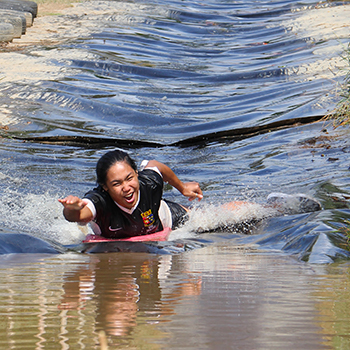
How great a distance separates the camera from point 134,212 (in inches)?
194

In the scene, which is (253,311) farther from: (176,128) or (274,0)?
(274,0)

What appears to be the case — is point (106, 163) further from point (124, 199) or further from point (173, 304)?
point (173, 304)

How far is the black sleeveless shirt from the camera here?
471 centimetres

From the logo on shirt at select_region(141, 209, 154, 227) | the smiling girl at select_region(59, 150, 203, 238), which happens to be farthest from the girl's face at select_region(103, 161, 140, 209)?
the logo on shirt at select_region(141, 209, 154, 227)

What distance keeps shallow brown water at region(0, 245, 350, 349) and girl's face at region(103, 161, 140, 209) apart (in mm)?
1239

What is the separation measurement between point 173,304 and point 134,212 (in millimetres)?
2684

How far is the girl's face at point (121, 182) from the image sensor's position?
4648 mm

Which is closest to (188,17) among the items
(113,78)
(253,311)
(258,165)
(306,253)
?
(113,78)

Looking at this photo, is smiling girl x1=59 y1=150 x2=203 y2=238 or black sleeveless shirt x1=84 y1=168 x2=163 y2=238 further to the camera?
black sleeveless shirt x1=84 y1=168 x2=163 y2=238

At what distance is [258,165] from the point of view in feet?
26.3

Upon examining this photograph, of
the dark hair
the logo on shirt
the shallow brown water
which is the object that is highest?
the dark hair

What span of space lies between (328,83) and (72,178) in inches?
215

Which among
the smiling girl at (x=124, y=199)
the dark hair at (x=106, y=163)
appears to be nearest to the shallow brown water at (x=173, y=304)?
the smiling girl at (x=124, y=199)

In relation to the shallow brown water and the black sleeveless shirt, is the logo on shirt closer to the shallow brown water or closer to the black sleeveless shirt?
the black sleeveless shirt
